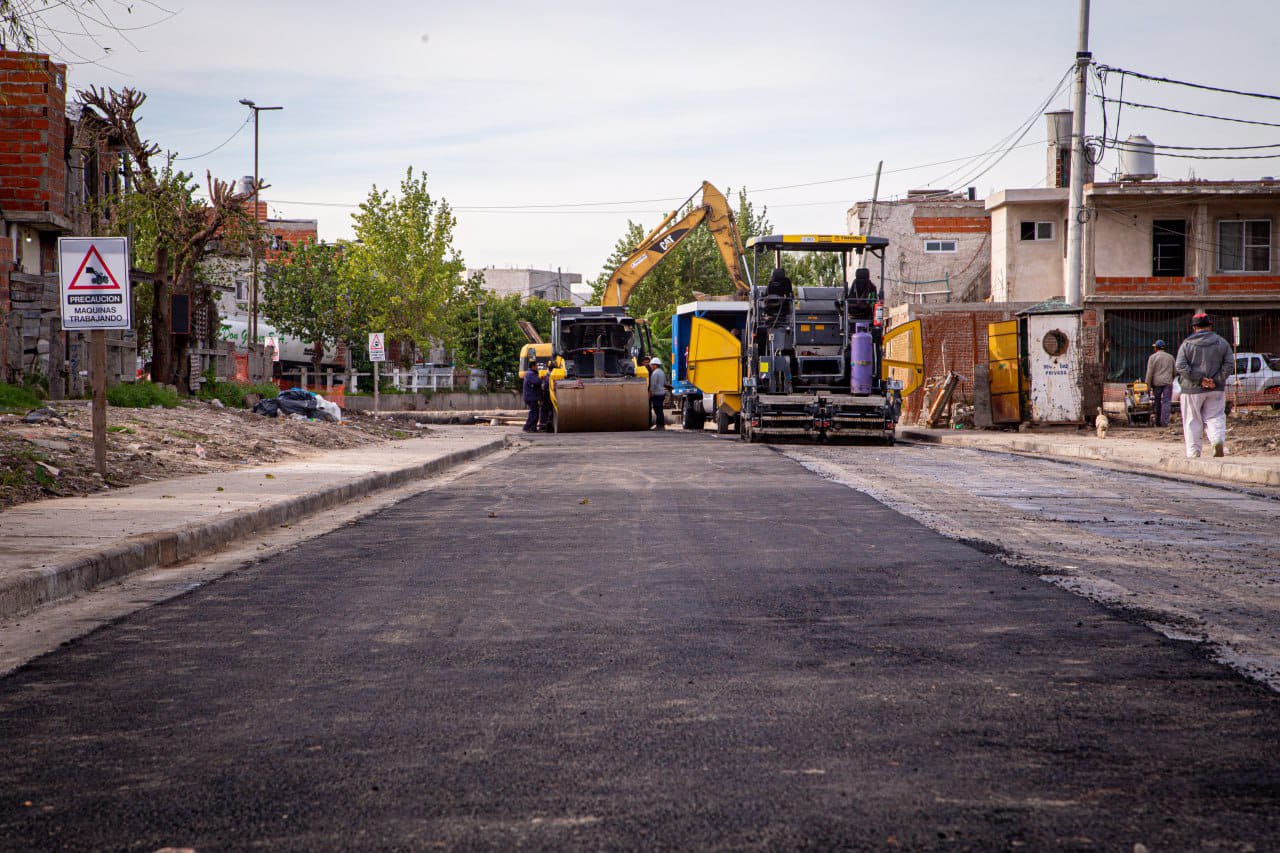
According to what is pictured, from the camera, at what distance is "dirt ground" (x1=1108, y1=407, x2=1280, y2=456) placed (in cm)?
1812

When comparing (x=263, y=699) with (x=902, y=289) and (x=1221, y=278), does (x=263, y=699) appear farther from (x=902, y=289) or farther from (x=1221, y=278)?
(x=902, y=289)

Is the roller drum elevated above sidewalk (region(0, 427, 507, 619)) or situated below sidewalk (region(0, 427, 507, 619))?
above

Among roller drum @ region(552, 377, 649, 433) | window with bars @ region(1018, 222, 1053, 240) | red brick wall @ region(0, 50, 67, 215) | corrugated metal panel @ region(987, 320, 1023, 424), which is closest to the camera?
red brick wall @ region(0, 50, 67, 215)

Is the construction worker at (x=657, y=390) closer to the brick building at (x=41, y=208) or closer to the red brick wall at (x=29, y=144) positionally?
the brick building at (x=41, y=208)

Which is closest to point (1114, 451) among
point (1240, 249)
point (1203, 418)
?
point (1203, 418)

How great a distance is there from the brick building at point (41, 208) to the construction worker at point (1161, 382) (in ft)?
66.0

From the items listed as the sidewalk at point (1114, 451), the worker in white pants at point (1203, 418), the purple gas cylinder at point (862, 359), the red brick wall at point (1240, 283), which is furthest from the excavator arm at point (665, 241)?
the worker in white pants at point (1203, 418)

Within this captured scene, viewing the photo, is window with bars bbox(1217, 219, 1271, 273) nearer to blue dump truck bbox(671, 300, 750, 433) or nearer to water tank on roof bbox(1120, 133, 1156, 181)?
water tank on roof bbox(1120, 133, 1156, 181)

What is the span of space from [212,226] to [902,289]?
32821 mm

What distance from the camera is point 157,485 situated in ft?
41.0

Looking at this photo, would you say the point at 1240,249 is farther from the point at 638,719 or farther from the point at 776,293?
the point at 638,719

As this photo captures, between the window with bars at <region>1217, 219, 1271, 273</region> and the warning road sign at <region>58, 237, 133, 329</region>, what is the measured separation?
3828cm

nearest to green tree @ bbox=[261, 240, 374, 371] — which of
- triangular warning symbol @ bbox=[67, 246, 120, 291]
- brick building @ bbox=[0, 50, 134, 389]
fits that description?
brick building @ bbox=[0, 50, 134, 389]

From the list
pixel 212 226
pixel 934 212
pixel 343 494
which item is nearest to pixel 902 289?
pixel 934 212
